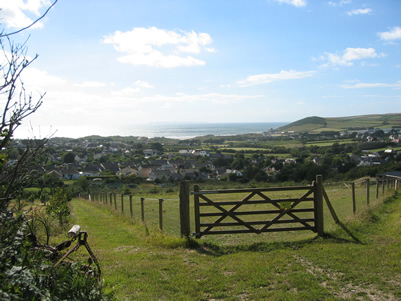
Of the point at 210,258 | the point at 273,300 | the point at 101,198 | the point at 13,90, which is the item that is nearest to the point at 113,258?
the point at 210,258

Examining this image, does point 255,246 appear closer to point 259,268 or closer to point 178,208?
point 259,268

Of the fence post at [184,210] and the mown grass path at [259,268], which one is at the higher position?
the fence post at [184,210]

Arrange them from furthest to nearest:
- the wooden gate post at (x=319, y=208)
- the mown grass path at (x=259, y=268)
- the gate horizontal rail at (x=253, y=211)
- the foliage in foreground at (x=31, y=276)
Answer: the wooden gate post at (x=319, y=208) → the gate horizontal rail at (x=253, y=211) → the mown grass path at (x=259, y=268) → the foliage in foreground at (x=31, y=276)

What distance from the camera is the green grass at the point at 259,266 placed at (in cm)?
549

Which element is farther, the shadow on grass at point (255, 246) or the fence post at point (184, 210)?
the fence post at point (184, 210)

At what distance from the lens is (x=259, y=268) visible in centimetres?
660

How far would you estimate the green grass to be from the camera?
549 cm

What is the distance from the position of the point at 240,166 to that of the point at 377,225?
A: 66783 millimetres

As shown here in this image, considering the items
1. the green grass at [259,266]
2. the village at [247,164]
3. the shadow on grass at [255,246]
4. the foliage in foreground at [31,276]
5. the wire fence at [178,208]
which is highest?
the foliage in foreground at [31,276]

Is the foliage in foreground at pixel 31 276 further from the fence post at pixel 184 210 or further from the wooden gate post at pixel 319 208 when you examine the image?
the wooden gate post at pixel 319 208

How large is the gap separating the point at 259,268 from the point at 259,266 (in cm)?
12

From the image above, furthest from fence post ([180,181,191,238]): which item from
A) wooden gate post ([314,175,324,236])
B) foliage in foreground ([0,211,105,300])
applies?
foliage in foreground ([0,211,105,300])

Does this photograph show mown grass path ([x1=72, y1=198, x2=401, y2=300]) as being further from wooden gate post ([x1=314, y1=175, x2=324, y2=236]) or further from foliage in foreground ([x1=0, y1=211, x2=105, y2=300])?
foliage in foreground ([x1=0, y1=211, x2=105, y2=300])

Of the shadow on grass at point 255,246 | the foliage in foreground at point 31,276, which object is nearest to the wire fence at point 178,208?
the shadow on grass at point 255,246
